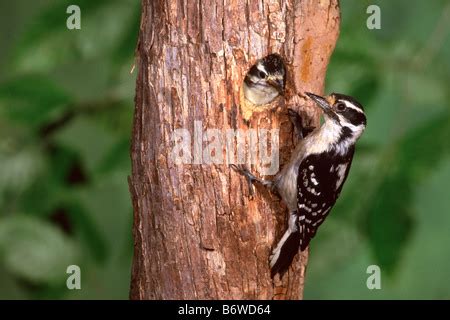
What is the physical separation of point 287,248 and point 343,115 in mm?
583

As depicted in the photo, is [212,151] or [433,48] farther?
[433,48]

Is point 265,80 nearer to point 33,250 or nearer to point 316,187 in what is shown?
point 316,187

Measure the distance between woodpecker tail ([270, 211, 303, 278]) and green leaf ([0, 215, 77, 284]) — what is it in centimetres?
122

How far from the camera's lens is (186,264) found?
3193mm

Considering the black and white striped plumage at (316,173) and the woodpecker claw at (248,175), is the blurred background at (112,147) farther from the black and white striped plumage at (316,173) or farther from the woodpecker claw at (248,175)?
the woodpecker claw at (248,175)

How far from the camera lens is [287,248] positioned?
3.21m

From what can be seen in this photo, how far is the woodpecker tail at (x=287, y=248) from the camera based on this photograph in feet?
10.5

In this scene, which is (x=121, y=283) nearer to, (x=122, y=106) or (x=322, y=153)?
(x=122, y=106)

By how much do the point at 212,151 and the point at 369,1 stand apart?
1.42 meters

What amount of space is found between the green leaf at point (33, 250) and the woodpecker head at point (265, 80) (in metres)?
1.41

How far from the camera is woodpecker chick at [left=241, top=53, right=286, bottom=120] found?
308cm

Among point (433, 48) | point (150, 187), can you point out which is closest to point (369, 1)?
point (433, 48)
